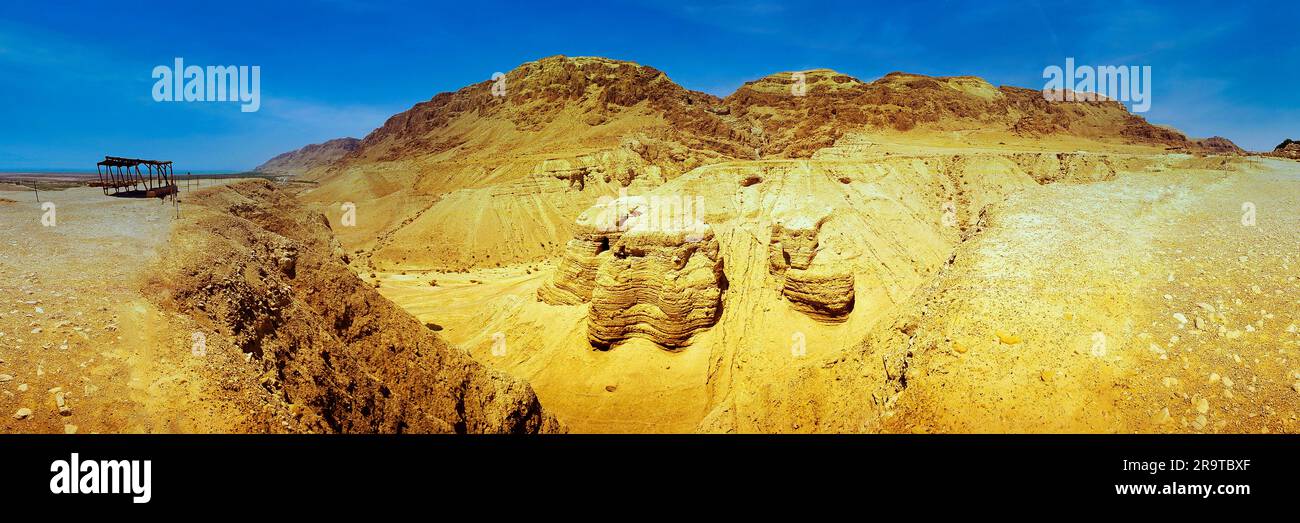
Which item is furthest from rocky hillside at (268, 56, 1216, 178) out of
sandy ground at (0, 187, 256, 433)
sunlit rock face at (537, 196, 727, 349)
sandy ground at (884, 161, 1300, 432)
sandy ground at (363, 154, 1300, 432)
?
sandy ground at (0, 187, 256, 433)

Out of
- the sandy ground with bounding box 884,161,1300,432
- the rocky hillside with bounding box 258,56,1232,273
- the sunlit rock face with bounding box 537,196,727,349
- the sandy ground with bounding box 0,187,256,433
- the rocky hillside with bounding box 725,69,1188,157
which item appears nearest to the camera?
the sandy ground with bounding box 0,187,256,433

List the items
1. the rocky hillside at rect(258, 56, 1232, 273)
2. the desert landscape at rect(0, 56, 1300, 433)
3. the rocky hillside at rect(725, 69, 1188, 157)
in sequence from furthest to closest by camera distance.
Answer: the rocky hillside at rect(725, 69, 1188, 157)
the rocky hillside at rect(258, 56, 1232, 273)
the desert landscape at rect(0, 56, 1300, 433)

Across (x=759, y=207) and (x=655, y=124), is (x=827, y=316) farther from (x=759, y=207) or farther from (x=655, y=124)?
(x=655, y=124)

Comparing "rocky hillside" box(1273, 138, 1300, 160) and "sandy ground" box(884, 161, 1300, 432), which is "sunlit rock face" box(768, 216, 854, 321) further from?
"rocky hillside" box(1273, 138, 1300, 160)

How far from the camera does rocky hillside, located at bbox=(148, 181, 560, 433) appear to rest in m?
5.97

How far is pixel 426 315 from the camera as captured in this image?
23484 millimetres

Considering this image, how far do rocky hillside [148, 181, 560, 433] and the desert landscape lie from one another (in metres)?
0.05

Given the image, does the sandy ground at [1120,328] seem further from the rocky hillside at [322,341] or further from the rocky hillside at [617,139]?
the rocky hillside at [617,139]

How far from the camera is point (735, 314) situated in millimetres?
16453

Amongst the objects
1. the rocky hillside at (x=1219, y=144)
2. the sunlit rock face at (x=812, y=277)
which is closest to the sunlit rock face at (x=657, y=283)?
the sunlit rock face at (x=812, y=277)

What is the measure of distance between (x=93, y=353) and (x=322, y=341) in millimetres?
3103

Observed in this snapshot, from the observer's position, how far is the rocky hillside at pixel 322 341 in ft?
19.6

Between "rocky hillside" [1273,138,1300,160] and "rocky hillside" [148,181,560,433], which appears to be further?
"rocky hillside" [1273,138,1300,160]
